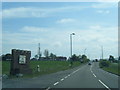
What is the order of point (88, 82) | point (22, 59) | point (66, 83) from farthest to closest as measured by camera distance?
point (22, 59)
point (88, 82)
point (66, 83)

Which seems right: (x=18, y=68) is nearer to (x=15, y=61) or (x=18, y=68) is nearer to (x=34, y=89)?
(x=15, y=61)

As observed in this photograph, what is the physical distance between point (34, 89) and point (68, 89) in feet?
6.73

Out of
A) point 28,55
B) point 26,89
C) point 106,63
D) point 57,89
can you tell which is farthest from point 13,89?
point 106,63

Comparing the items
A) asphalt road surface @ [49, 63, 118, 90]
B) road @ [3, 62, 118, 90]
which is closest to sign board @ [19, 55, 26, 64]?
road @ [3, 62, 118, 90]

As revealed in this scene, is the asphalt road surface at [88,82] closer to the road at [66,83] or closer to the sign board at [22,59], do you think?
the road at [66,83]

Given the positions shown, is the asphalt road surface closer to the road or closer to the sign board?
the road

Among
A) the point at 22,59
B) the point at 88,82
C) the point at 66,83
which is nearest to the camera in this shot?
the point at 66,83

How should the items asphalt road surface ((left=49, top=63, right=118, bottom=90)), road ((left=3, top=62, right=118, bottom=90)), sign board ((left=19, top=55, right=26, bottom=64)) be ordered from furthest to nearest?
sign board ((left=19, top=55, right=26, bottom=64)) < asphalt road surface ((left=49, top=63, right=118, bottom=90)) < road ((left=3, top=62, right=118, bottom=90))

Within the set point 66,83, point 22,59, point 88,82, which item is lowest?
point 88,82

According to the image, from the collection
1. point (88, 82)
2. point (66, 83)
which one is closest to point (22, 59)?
point (88, 82)

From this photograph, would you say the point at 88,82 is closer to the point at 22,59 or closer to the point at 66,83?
the point at 66,83

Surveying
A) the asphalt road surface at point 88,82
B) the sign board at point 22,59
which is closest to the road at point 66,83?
the asphalt road surface at point 88,82

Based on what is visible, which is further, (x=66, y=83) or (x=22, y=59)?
(x=22, y=59)

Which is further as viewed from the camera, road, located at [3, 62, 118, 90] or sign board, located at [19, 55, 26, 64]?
sign board, located at [19, 55, 26, 64]
